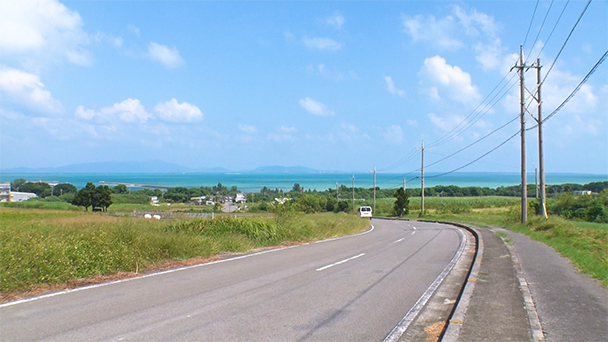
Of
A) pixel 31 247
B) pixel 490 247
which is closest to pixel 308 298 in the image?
pixel 31 247

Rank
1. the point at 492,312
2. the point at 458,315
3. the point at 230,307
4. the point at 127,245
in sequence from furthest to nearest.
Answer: the point at 127,245 < the point at 230,307 < the point at 492,312 < the point at 458,315

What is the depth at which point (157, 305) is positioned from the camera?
6.98 m

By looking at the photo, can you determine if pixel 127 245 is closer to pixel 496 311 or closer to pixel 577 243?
pixel 496 311

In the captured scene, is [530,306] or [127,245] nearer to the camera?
[530,306]

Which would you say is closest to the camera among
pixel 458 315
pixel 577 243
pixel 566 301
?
pixel 458 315

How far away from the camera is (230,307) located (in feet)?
22.9

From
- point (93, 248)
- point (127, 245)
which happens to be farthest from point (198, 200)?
point (93, 248)

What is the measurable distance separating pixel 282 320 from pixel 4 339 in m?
3.41

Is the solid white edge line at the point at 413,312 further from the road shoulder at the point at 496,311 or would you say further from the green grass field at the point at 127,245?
the green grass field at the point at 127,245

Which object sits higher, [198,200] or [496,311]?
[496,311]

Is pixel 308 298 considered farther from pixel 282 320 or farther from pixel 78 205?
pixel 78 205

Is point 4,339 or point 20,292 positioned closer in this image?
point 4,339

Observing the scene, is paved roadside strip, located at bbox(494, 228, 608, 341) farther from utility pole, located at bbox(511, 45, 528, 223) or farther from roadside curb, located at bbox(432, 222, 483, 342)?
utility pole, located at bbox(511, 45, 528, 223)

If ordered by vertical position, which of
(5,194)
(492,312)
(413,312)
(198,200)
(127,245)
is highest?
(127,245)
